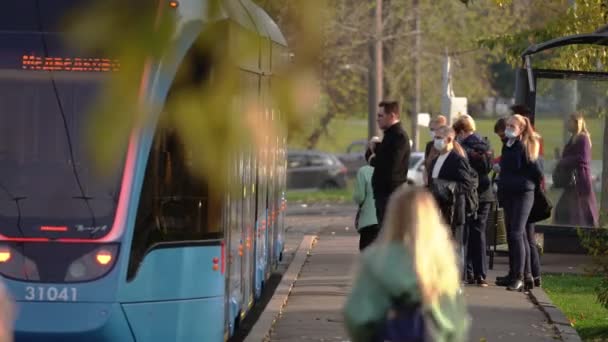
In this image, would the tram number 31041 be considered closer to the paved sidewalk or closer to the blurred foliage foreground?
the paved sidewalk

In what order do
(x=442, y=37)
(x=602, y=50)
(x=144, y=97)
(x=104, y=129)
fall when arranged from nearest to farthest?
(x=104, y=129) < (x=144, y=97) < (x=602, y=50) < (x=442, y=37)

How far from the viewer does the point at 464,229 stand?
14070 mm

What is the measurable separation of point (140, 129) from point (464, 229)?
12.0 metres

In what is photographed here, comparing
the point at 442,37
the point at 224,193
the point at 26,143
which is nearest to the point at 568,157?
the point at 26,143

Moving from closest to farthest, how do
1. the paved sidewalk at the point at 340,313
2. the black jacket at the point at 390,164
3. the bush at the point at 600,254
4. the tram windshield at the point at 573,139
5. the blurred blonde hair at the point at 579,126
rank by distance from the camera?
the bush at the point at 600,254 < the paved sidewalk at the point at 340,313 < the black jacket at the point at 390,164 < the blurred blonde hair at the point at 579,126 < the tram windshield at the point at 573,139

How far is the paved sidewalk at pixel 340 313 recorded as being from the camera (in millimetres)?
10734

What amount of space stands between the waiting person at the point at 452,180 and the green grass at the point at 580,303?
1339 millimetres

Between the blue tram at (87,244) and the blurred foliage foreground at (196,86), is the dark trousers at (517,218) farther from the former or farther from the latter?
the blurred foliage foreground at (196,86)

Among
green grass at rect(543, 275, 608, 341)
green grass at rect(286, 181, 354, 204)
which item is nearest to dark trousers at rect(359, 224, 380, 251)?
green grass at rect(543, 275, 608, 341)

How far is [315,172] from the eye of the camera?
4500 centimetres

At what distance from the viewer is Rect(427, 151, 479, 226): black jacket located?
13.2 meters

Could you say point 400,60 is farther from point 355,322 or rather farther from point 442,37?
point 355,322

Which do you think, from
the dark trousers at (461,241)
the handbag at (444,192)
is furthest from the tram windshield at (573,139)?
the handbag at (444,192)

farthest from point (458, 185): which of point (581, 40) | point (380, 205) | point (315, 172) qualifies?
point (315, 172)
